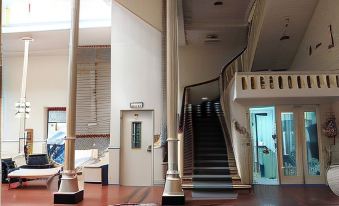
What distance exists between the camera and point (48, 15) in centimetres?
1417

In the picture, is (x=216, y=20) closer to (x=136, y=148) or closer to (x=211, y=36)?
(x=211, y=36)

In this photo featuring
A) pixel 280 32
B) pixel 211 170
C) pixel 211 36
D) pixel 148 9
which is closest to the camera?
pixel 211 170

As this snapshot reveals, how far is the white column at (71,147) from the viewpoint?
7.27 meters

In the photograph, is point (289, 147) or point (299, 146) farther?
point (289, 147)

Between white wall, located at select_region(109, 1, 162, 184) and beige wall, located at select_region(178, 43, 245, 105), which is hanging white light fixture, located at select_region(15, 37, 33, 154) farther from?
beige wall, located at select_region(178, 43, 245, 105)

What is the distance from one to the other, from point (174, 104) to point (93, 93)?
23.1 ft

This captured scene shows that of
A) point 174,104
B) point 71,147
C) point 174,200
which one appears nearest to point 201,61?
point 174,104

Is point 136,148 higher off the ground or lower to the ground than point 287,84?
lower

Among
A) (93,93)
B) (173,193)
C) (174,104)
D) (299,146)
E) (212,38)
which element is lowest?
(173,193)

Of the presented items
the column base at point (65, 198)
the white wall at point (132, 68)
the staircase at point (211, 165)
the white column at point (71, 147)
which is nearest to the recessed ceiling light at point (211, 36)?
the white wall at point (132, 68)

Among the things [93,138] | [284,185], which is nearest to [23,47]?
[93,138]

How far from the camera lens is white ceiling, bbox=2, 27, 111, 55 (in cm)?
1404

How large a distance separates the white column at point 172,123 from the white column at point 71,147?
6.54 ft

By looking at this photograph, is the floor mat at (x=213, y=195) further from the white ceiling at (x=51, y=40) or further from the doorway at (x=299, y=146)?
the white ceiling at (x=51, y=40)
